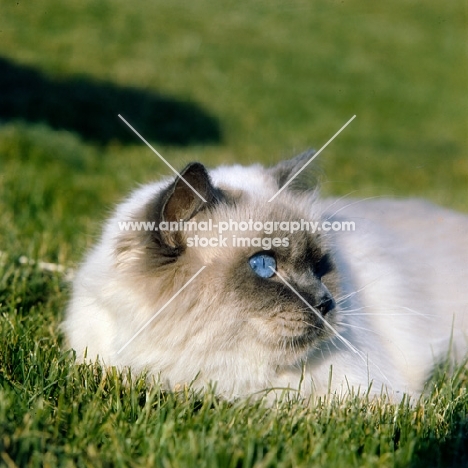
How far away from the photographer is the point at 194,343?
2.14 meters

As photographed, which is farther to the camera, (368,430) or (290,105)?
(290,105)

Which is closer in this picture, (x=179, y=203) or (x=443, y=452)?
(x=443, y=452)

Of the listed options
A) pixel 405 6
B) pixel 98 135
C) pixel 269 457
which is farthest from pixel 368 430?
pixel 405 6

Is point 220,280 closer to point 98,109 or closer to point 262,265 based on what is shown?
point 262,265

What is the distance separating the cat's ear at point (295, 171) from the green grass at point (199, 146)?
1.19ft

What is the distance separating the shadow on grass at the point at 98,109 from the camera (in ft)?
27.5

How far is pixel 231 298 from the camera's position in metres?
2.14

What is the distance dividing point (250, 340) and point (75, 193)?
3.09m

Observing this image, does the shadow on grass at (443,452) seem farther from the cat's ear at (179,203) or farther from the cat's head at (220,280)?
the cat's ear at (179,203)

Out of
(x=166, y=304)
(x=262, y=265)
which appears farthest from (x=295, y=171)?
(x=166, y=304)

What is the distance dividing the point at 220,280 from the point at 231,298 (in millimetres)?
78

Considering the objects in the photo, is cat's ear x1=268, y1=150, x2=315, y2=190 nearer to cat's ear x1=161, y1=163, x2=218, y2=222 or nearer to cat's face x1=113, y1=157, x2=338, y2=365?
cat's face x1=113, y1=157, x2=338, y2=365

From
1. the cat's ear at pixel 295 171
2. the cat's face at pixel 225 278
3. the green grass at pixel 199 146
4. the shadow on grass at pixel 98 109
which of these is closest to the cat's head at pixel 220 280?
the cat's face at pixel 225 278

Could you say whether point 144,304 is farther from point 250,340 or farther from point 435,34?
point 435,34
